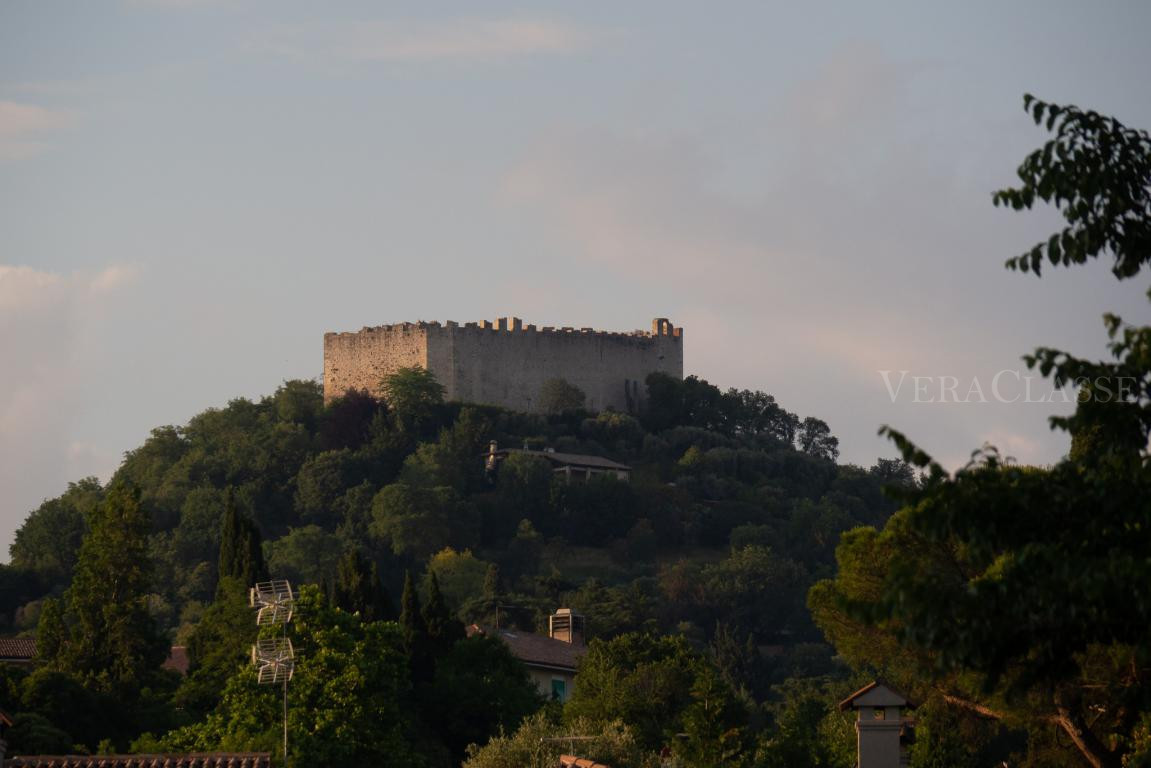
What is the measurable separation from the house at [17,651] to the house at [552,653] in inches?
395

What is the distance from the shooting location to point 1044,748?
83.3ft

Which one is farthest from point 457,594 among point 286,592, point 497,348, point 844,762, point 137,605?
point 844,762

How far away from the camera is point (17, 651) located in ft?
154

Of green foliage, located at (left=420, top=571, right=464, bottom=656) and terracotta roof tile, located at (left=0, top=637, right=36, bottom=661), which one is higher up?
green foliage, located at (left=420, top=571, right=464, bottom=656)

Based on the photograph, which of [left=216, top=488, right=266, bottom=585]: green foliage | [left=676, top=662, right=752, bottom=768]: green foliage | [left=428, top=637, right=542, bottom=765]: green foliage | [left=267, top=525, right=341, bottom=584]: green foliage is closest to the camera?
[left=676, top=662, right=752, bottom=768]: green foliage

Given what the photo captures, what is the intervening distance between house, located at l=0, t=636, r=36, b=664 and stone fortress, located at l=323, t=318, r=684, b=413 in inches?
1722

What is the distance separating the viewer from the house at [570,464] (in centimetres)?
8931

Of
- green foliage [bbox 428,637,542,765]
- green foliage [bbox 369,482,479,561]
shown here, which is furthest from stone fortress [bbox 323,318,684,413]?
green foliage [bbox 428,637,542,765]

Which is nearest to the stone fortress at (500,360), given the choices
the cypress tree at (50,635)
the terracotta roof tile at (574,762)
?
the cypress tree at (50,635)

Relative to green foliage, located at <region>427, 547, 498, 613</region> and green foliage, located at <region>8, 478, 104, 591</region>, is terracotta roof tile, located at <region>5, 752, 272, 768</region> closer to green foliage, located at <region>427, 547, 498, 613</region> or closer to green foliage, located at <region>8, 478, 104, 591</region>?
green foliage, located at <region>427, 547, 498, 613</region>

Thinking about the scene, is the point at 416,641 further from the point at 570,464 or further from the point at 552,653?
the point at 570,464

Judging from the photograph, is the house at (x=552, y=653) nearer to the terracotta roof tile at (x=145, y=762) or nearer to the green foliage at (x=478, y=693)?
the green foliage at (x=478, y=693)

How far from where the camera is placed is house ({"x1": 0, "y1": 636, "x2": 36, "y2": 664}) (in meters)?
45.4

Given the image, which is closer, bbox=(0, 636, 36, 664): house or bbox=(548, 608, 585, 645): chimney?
bbox=(0, 636, 36, 664): house
